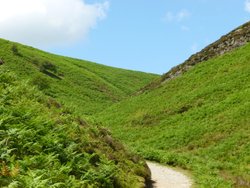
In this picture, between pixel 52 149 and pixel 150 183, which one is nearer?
pixel 52 149

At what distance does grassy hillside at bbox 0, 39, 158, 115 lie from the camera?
309 feet

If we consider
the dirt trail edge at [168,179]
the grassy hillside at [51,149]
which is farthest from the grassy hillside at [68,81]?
the grassy hillside at [51,149]

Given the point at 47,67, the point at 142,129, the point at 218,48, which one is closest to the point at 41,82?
the point at 47,67

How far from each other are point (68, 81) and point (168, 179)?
87.2 m

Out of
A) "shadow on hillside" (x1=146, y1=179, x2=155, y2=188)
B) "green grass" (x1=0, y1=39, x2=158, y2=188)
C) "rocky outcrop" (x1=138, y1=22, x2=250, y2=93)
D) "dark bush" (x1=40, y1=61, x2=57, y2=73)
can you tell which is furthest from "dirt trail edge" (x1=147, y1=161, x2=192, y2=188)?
"dark bush" (x1=40, y1=61, x2=57, y2=73)

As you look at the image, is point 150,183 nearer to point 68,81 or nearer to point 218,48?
point 218,48

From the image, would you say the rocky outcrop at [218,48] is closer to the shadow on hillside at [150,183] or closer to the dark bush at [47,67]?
the shadow on hillside at [150,183]

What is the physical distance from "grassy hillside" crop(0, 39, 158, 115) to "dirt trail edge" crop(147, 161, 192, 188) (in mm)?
57520

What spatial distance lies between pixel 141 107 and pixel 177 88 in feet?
17.1

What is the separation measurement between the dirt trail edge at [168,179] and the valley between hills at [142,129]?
2.11 ft

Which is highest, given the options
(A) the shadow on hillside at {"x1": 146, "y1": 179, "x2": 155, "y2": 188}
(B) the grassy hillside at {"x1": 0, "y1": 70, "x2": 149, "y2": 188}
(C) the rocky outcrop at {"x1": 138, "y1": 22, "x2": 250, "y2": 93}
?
(C) the rocky outcrop at {"x1": 138, "y1": 22, "x2": 250, "y2": 93}

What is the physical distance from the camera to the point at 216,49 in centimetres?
6869

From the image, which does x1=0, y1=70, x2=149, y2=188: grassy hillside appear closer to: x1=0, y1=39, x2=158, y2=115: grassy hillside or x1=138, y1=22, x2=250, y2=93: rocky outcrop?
x1=138, y1=22, x2=250, y2=93: rocky outcrop

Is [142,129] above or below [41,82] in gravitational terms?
below
